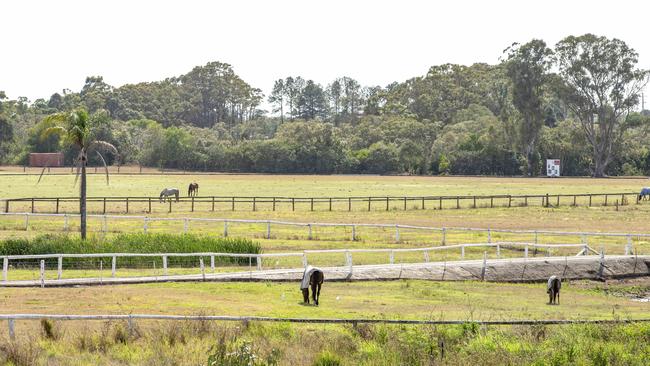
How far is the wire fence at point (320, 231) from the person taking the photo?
44094 mm

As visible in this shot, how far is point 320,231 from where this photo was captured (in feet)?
159

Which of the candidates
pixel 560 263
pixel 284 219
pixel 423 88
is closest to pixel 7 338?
pixel 560 263

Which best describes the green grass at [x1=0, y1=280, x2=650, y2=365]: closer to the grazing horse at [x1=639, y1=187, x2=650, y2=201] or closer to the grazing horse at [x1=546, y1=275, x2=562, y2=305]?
the grazing horse at [x1=546, y1=275, x2=562, y2=305]

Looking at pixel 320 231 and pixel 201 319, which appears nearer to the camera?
pixel 201 319

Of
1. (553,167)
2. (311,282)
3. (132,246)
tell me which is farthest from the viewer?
(553,167)

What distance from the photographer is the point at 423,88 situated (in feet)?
655

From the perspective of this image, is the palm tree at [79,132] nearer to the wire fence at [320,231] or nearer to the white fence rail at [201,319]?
the wire fence at [320,231]

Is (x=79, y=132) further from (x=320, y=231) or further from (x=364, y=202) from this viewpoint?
(x=364, y=202)

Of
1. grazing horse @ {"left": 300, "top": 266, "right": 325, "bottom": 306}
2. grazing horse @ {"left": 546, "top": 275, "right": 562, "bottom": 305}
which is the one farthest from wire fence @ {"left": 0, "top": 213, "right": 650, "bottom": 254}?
grazing horse @ {"left": 300, "top": 266, "right": 325, "bottom": 306}

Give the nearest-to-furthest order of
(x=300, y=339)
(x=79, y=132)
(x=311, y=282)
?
1. (x=300, y=339)
2. (x=311, y=282)
3. (x=79, y=132)

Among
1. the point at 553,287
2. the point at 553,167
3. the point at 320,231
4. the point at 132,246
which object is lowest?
the point at 320,231

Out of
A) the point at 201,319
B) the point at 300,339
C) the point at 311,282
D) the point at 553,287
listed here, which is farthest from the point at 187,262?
the point at 300,339

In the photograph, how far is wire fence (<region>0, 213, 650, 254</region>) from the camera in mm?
44094

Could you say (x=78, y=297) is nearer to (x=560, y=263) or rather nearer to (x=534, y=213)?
(x=560, y=263)
